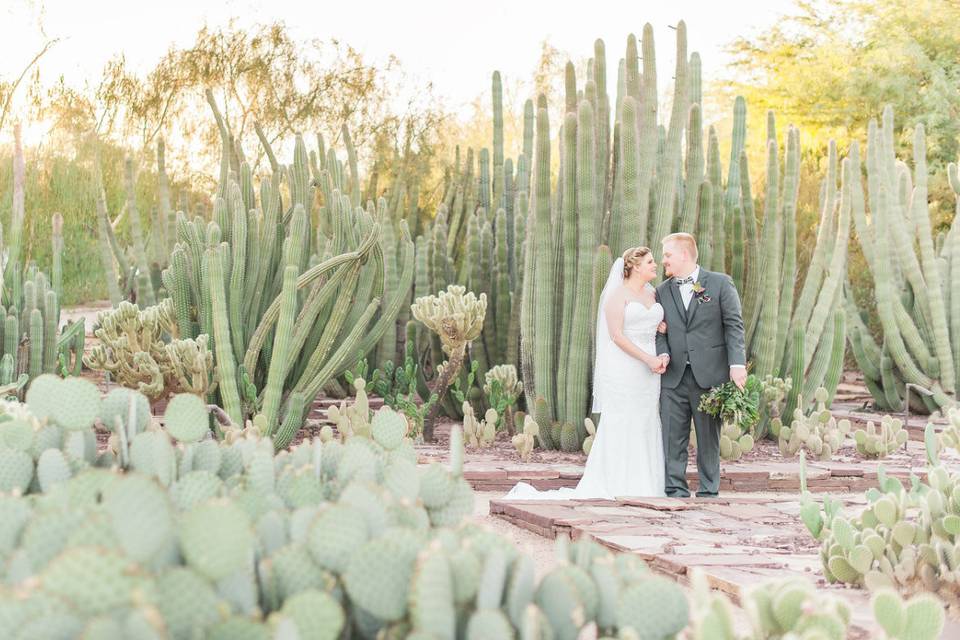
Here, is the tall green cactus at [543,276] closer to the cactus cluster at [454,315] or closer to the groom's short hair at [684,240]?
the cactus cluster at [454,315]

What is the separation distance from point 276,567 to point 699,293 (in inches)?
177

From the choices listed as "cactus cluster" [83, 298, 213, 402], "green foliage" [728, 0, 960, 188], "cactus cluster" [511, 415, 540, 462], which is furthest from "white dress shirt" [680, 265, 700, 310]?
"green foliage" [728, 0, 960, 188]

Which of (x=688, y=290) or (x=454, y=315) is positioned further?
(x=454, y=315)

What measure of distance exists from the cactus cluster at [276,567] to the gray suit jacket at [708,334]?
387 cm

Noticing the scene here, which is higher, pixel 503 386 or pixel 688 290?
pixel 688 290

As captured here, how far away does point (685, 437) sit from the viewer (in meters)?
5.90

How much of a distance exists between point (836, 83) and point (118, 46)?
1501 cm

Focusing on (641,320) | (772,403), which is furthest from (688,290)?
(772,403)

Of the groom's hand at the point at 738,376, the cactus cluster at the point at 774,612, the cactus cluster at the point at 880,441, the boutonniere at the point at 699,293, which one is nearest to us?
the cactus cluster at the point at 774,612

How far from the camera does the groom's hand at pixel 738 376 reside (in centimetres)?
571

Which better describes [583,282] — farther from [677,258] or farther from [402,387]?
[402,387]

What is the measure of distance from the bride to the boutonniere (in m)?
0.23

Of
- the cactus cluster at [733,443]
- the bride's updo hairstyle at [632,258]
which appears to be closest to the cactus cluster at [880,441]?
the cactus cluster at [733,443]

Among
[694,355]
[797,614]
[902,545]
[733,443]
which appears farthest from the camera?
[733,443]
